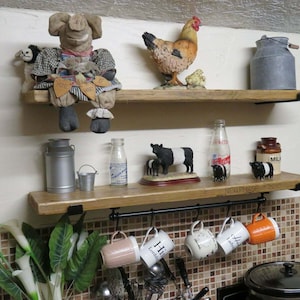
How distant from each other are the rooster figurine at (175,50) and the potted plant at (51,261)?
1.83ft

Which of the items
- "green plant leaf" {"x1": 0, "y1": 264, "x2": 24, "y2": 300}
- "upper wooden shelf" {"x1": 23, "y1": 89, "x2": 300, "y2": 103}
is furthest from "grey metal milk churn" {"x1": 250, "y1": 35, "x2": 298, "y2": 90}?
"green plant leaf" {"x1": 0, "y1": 264, "x2": 24, "y2": 300}

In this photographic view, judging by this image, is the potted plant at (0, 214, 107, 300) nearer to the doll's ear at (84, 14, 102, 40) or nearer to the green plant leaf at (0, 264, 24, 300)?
the green plant leaf at (0, 264, 24, 300)

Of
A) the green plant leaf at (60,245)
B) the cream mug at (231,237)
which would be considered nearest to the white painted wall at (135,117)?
the green plant leaf at (60,245)

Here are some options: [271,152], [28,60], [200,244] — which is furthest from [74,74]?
[271,152]

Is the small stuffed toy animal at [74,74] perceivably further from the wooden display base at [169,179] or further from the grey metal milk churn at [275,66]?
the grey metal milk churn at [275,66]

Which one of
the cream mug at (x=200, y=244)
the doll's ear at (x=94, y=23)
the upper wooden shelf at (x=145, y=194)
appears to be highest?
the doll's ear at (x=94, y=23)

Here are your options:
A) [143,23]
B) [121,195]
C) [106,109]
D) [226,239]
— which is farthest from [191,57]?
[226,239]

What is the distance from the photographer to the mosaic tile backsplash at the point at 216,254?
1348mm

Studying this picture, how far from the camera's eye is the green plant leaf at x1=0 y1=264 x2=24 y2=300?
1099 millimetres

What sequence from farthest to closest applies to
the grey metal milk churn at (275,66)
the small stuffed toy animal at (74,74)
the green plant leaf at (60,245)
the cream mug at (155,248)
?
1. the grey metal milk churn at (275,66)
2. the cream mug at (155,248)
3. the green plant leaf at (60,245)
4. the small stuffed toy animal at (74,74)

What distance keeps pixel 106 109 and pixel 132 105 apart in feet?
0.89

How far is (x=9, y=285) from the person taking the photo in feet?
3.62

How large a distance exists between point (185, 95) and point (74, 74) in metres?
0.34

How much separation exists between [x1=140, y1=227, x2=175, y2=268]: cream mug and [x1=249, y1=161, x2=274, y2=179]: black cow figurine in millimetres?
393
